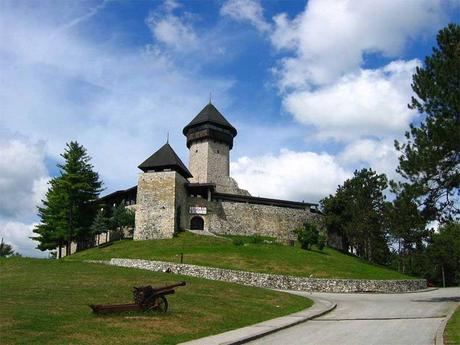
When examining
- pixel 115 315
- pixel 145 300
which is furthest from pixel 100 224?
pixel 115 315

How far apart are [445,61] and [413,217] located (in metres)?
8.51

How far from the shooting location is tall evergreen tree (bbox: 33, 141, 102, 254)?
47.8 meters

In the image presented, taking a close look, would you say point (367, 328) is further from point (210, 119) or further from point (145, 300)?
point (210, 119)

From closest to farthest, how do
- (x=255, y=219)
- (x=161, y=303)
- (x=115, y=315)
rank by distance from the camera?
1. (x=115, y=315)
2. (x=161, y=303)
3. (x=255, y=219)

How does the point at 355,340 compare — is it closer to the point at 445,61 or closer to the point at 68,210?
the point at 445,61

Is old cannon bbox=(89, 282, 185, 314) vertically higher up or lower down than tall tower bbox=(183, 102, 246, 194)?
lower down

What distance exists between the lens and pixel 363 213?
55344 millimetres

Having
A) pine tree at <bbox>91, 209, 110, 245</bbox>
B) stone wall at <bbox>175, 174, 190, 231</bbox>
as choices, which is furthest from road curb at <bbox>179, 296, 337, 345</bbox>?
pine tree at <bbox>91, 209, 110, 245</bbox>

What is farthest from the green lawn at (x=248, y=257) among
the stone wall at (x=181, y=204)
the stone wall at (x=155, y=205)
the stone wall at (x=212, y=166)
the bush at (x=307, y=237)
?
the stone wall at (x=212, y=166)

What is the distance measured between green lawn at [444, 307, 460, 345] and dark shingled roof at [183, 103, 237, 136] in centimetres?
5184

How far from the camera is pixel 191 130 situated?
218 ft

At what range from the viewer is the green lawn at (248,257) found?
3534 centimetres

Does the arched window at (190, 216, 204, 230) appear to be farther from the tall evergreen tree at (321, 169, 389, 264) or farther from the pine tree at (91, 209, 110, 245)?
the tall evergreen tree at (321, 169, 389, 264)

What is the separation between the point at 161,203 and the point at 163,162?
569 cm
